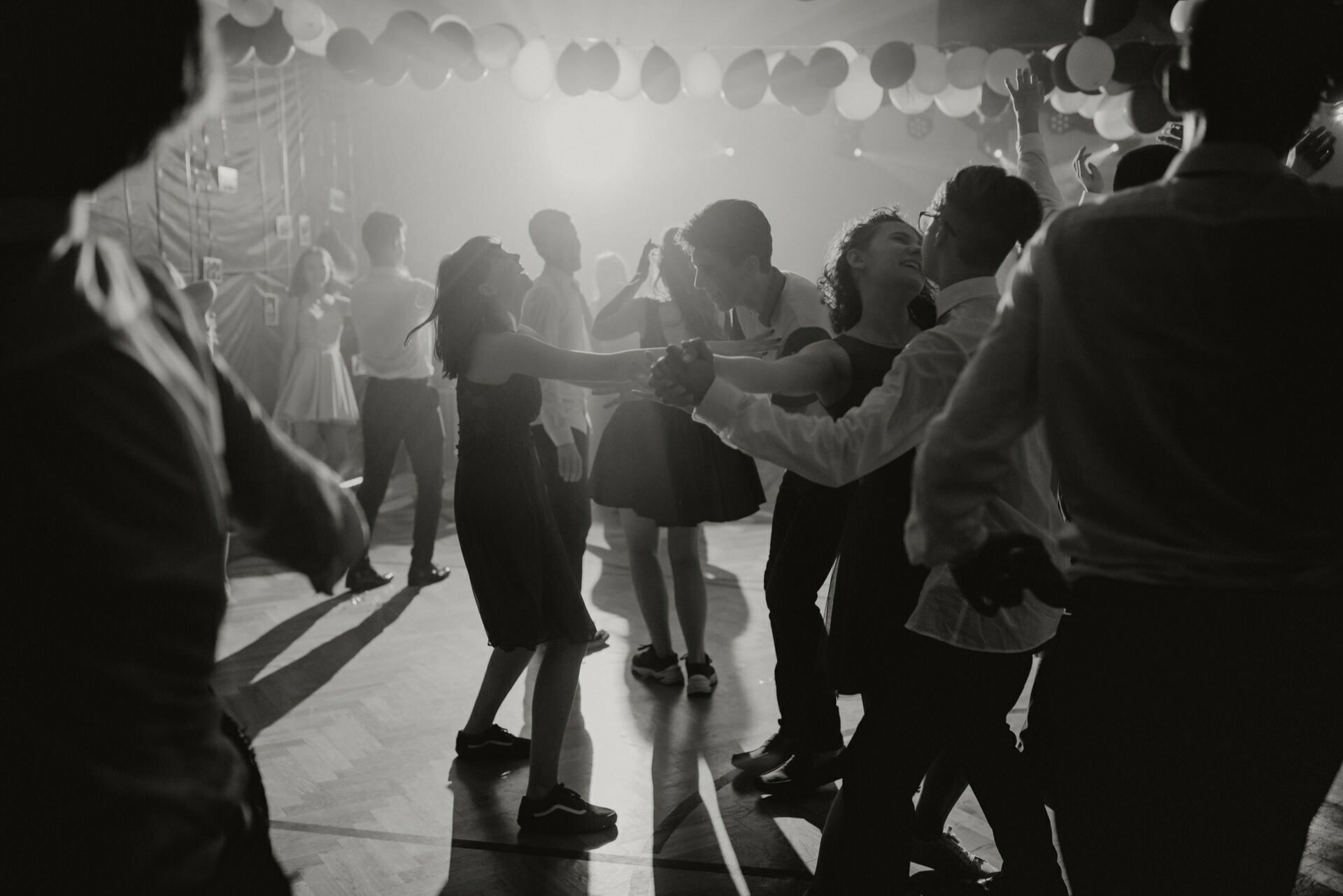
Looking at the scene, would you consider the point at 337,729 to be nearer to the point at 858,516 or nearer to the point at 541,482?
the point at 541,482

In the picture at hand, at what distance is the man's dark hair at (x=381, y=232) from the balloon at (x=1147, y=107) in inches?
133

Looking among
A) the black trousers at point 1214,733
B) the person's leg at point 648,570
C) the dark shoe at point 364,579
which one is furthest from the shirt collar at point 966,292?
the dark shoe at point 364,579

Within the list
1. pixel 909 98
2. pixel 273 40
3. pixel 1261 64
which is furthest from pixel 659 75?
pixel 1261 64

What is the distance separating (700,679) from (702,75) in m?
3.37

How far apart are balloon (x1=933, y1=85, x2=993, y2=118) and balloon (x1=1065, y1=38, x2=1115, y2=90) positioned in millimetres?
601

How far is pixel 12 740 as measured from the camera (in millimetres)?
689

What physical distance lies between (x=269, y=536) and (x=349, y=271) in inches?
315

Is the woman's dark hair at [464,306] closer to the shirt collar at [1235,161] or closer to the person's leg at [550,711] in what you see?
the person's leg at [550,711]

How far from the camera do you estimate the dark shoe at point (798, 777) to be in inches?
107

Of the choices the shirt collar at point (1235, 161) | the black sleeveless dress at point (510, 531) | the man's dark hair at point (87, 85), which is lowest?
the black sleeveless dress at point (510, 531)

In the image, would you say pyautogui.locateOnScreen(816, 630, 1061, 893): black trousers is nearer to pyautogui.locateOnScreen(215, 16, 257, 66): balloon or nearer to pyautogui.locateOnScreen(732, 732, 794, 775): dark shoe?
pyautogui.locateOnScreen(732, 732, 794, 775): dark shoe

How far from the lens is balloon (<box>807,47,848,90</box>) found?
527cm

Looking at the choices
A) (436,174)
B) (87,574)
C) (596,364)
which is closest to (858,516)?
(596,364)

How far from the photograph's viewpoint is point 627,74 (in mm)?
5363
